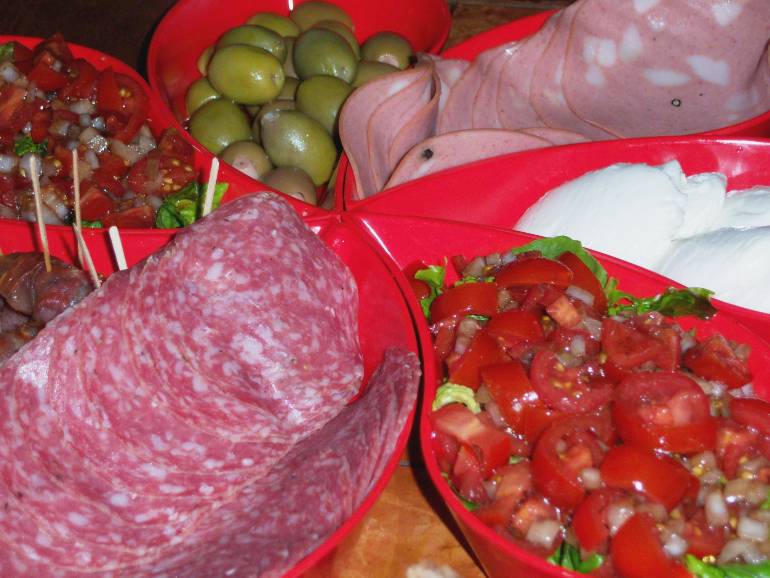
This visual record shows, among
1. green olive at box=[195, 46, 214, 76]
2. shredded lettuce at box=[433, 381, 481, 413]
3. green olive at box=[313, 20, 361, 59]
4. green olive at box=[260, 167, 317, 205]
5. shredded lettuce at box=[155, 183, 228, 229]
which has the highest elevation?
green olive at box=[313, 20, 361, 59]

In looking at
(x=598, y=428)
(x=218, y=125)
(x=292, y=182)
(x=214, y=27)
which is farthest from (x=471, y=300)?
(x=214, y=27)

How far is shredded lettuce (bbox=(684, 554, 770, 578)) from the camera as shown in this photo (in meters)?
1.17

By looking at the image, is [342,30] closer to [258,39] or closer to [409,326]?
[258,39]

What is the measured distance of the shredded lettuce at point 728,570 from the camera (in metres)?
1.17

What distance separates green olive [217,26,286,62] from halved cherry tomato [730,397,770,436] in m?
1.61

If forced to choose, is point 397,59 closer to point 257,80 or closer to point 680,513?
point 257,80

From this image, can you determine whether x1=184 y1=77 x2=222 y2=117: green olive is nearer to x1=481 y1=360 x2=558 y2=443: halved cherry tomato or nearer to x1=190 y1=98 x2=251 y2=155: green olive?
x1=190 y1=98 x2=251 y2=155: green olive

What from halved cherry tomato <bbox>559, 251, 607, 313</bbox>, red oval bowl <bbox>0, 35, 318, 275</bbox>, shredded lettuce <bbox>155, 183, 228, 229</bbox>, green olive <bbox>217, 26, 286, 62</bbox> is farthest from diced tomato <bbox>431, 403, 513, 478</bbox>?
green olive <bbox>217, 26, 286, 62</bbox>

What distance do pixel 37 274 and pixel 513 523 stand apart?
983 millimetres

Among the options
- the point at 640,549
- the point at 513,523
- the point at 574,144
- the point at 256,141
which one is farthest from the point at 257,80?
the point at 640,549

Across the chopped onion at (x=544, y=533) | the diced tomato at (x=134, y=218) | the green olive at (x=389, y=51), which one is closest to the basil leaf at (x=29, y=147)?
the diced tomato at (x=134, y=218)

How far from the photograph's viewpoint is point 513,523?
1.25m

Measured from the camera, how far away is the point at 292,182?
208 centimetres

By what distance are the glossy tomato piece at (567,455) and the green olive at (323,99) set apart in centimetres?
123
